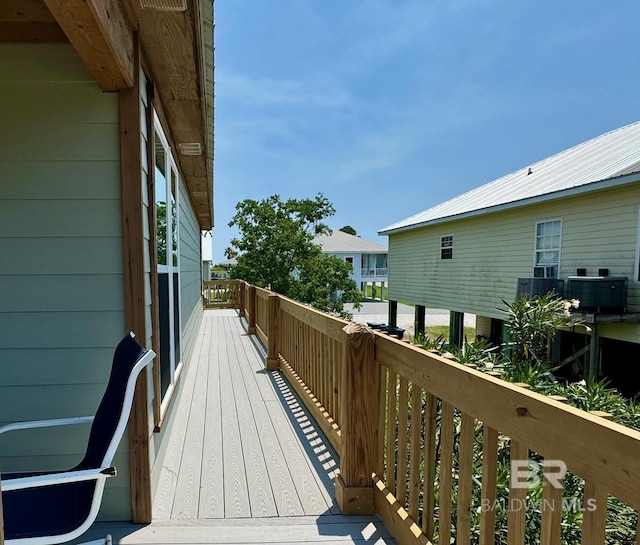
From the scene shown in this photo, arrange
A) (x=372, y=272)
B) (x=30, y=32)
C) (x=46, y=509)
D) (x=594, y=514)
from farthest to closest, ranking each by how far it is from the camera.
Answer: (x=372, y=272) < (x=30, y=32) < (x=46, y=509) < (x=594, y=514)

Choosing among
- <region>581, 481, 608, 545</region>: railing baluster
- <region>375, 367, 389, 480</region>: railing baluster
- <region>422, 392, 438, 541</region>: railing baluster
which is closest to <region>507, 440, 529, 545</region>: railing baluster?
<region>581, 481, 608, 545</region>: railing baluster

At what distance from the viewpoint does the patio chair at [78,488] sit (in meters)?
1.44

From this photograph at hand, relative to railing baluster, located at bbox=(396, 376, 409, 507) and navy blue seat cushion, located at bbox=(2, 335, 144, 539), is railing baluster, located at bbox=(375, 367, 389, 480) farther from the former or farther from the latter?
navy blue seat cushion, located at bbox=(2, 335, 144, 539)

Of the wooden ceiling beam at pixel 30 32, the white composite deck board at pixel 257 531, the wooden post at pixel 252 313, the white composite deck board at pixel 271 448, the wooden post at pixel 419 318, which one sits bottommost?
the wooden post at pixel 419 318

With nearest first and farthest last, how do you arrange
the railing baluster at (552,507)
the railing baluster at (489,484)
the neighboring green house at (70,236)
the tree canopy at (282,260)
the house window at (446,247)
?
the railing baluster at (552,507) → the railing baluster at (489,484) → the neighboring green house at (70,236) → the house window at (446,247) → the tree canopy at (282,260)

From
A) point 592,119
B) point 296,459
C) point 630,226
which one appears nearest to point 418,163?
point 592,119

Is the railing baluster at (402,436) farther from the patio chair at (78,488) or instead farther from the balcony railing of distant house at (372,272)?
the balcony railing of distant house at (372,272)

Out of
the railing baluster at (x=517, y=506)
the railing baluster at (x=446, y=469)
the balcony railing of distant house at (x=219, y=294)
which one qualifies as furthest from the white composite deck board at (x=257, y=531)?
the balcony railing of distant house at (x=219, y=294)

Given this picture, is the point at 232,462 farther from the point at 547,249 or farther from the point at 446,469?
the point at 547,249

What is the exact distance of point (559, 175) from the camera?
10.1 m

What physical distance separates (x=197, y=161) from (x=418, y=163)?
88.4 ft

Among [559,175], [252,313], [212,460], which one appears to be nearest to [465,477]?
[212,460]

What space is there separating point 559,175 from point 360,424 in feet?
34.2

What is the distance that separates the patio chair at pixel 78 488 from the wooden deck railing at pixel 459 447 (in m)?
1.08
